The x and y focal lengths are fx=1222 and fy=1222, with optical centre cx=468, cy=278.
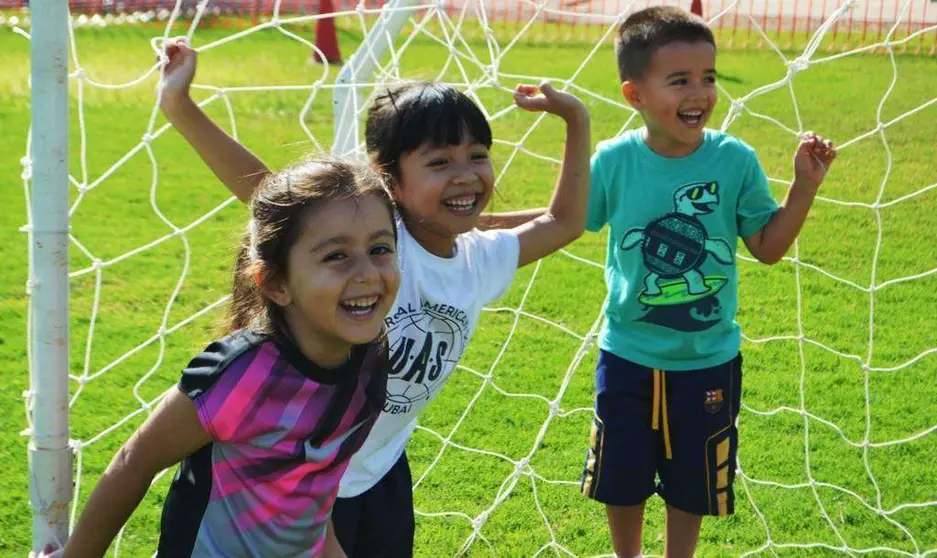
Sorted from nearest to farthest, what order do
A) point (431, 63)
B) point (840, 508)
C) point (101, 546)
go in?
point (101, 546) < point (840, 508) < point (431, 63)

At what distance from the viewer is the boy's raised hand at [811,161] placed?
2594mm

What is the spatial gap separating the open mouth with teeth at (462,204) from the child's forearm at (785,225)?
752mm

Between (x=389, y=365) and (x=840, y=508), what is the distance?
1.61 metres

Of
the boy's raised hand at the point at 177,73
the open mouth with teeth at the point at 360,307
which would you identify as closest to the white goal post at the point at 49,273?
the boy's raised hand at the point at 177,73

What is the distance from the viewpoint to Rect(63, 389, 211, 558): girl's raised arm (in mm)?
1809

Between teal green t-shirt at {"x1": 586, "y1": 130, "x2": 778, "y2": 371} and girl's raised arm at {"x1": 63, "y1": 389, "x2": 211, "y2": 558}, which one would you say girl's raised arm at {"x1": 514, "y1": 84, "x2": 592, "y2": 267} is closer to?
teal green t-shirt at {"x1": 586, "y1": 130, "x2": 778, "y2": 371}

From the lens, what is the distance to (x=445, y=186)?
2.24 meters

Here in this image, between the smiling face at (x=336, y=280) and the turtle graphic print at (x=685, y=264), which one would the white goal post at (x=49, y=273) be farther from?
the turtle graphic print at (x=685, y=264)

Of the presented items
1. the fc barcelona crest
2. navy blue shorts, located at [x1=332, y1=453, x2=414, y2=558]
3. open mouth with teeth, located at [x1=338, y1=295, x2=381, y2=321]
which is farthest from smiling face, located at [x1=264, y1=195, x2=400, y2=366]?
the fc barcelona crest

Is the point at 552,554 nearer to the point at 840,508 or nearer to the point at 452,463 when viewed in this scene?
the point at 452,463

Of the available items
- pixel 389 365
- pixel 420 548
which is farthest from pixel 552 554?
pixel 389 365

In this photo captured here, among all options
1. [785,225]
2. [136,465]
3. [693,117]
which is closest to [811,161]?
[785,225]

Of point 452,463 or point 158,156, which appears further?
point 158,156

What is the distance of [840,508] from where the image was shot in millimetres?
3279
